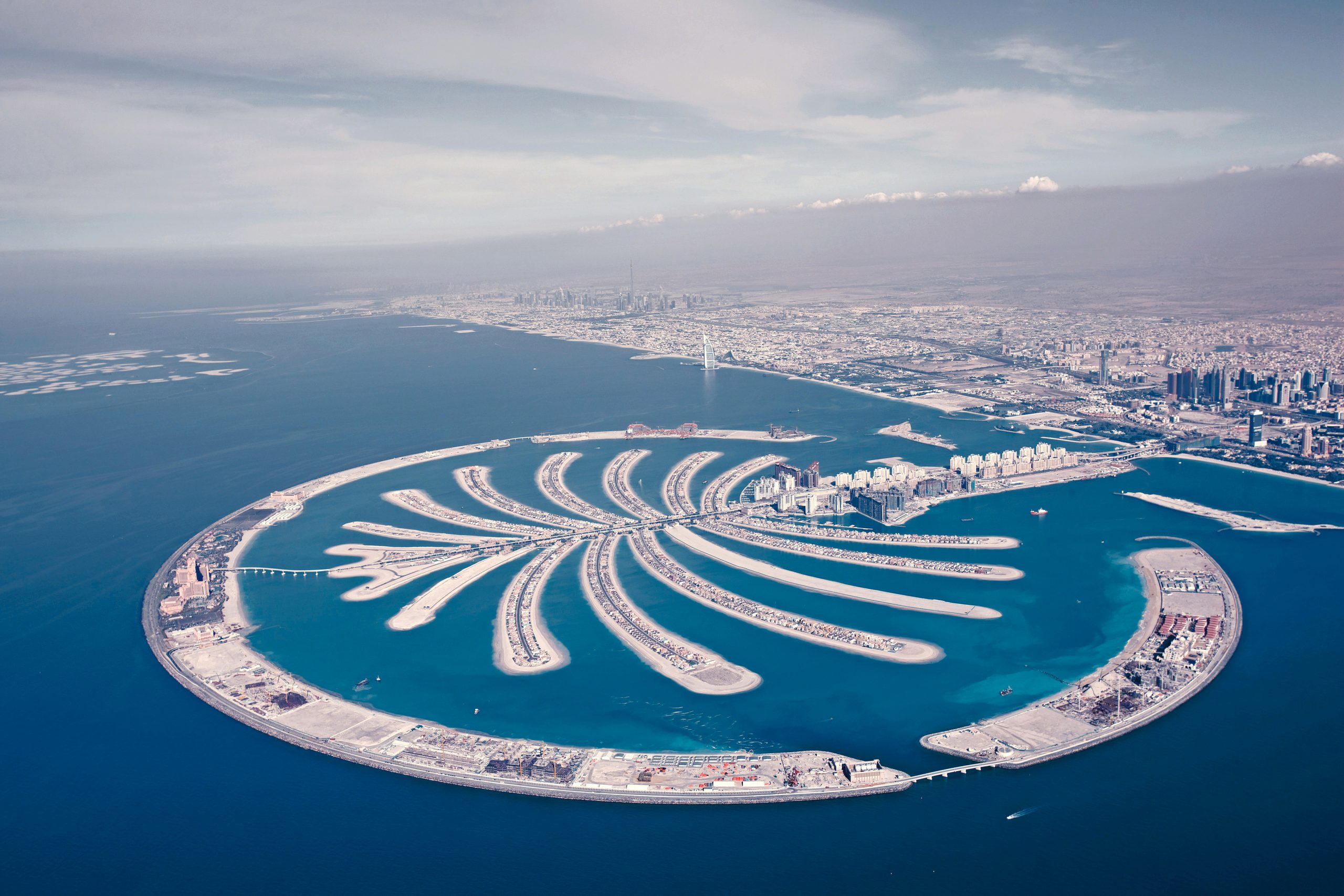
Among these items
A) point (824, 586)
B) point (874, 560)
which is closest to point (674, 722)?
point (824, 586)

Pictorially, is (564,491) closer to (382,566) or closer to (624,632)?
(382,566)

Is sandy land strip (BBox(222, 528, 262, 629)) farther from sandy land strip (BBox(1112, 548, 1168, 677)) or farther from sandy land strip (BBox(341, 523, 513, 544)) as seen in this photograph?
sandy land strip (BBox(1112, 548, 1168, 677))

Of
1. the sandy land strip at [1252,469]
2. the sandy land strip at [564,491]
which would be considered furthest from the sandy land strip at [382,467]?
the sandy land strip at [1252,469]

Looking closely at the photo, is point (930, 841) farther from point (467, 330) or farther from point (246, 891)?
point (467, 330)

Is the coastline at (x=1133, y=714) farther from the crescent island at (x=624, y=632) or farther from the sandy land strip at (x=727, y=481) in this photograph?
the sandy land strip at (x=727, y=481)

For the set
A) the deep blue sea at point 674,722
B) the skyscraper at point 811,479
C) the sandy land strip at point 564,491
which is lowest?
the deep blue sea at point 674,722

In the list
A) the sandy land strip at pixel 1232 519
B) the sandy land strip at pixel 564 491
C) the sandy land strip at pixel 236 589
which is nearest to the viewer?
the sandy land strip at pixel 236 589
